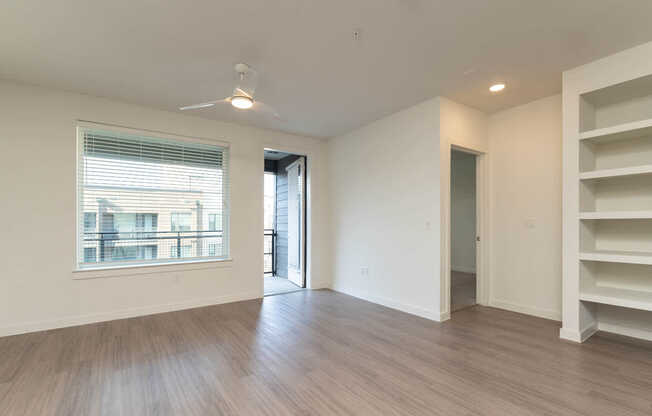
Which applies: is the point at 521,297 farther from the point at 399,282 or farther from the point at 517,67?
the point at 517,67

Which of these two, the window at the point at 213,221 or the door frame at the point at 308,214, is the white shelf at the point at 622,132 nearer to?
the door frame at the point at 308,214

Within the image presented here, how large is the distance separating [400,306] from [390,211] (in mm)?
1337

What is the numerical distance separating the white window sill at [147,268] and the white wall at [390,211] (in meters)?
2.05

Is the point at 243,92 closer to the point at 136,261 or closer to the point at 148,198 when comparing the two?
the point at 148,198

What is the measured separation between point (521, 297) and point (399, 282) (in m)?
1.60

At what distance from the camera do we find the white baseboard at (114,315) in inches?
130

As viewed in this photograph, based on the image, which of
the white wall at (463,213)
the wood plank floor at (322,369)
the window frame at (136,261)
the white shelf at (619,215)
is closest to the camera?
the wood plank floor at (322,369)

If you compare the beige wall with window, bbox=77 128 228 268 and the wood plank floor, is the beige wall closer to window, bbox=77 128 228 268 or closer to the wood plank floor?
the wood plank floor

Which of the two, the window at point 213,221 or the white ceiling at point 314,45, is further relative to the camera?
the window at point 213,221

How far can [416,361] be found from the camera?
264 cm

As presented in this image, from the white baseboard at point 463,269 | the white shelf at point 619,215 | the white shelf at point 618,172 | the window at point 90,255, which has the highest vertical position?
the white shelf at point 618,172

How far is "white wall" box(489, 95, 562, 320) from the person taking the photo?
3.73m

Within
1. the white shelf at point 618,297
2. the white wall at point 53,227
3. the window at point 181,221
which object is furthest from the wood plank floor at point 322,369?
the window at point 181,221

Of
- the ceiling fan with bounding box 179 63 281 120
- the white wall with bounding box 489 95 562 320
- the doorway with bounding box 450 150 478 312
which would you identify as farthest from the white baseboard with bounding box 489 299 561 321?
the ceiling fan with bounding box 179 63 281 120
